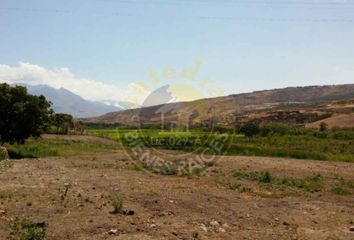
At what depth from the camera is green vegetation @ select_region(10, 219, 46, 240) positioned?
10.1 meters

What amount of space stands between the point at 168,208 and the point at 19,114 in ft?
70.6

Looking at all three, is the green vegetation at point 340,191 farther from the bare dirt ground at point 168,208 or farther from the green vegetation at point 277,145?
the green vegetation at point 277,145

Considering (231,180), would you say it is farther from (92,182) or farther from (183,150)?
(183,150)

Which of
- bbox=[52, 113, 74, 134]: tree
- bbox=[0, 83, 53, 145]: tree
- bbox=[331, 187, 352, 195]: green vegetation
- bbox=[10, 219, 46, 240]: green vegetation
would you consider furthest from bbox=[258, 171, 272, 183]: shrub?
bbox=[52, 113, 74, 134]: tree

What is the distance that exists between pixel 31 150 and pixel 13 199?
909 inches

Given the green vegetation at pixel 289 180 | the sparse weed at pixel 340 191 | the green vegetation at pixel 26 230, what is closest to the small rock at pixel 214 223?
the green vegetation at pixel 26 230

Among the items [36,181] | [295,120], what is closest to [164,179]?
[36,181]

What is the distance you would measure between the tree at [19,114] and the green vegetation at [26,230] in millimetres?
21731

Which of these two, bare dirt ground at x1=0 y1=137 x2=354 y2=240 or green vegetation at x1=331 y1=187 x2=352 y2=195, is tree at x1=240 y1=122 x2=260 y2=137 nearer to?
bare dirt ground at x1=0 y1=137 x2=354 y2=240

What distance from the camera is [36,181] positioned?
64.9 ft

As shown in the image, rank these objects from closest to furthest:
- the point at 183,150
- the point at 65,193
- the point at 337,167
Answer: the point at 65,193, the point at 337,167, the point at 183,150

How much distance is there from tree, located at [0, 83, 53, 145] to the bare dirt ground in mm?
10087

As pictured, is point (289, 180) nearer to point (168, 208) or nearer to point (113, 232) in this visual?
point (168, 208)

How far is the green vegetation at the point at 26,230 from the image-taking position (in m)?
10.1
